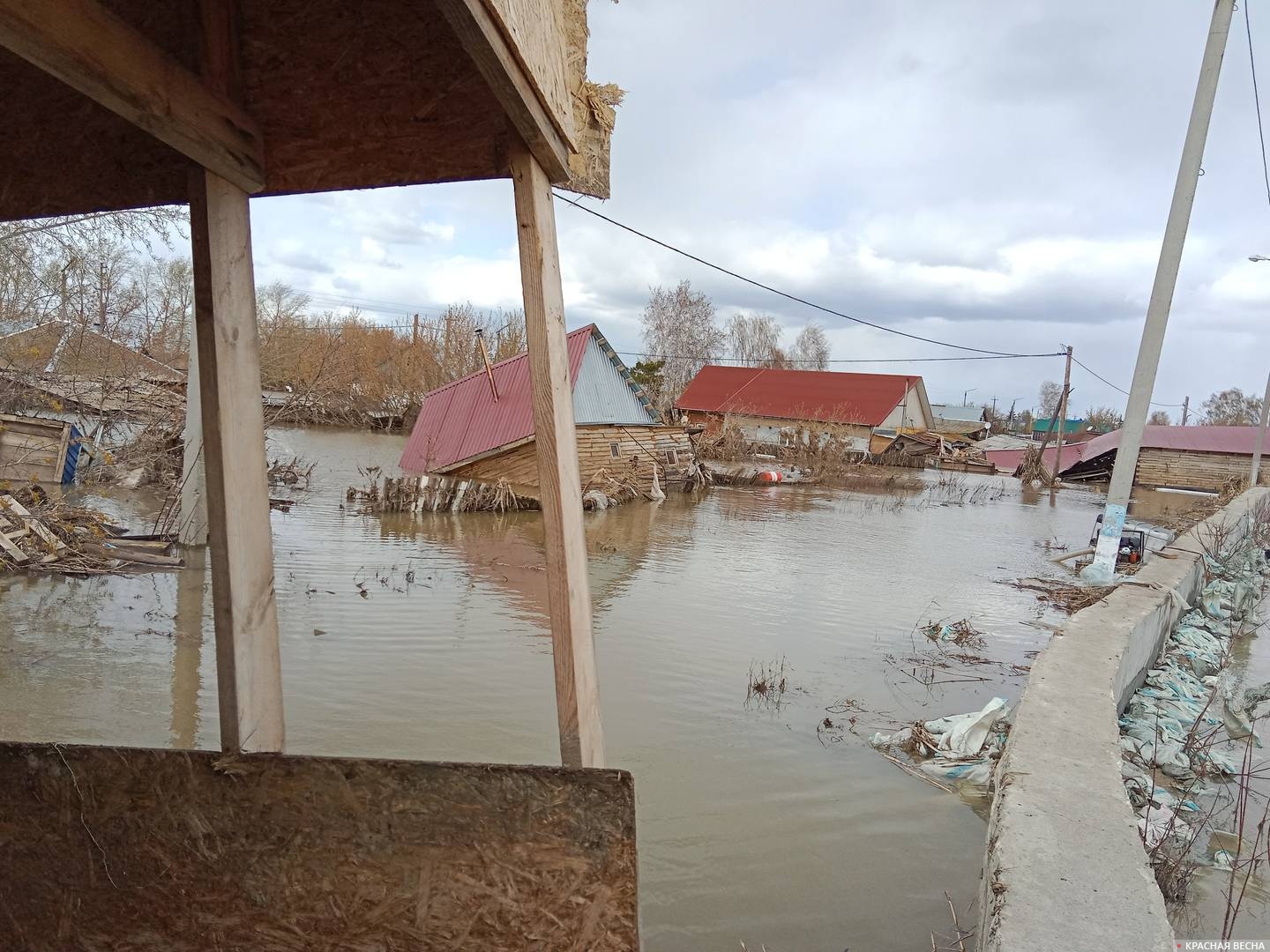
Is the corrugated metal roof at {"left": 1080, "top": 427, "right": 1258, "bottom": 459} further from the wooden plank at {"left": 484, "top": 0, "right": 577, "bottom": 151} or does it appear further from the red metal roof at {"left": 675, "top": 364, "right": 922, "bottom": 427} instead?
the wooden plank at {"left": 484, "top": 0, "right": 577, "bottom": 151}

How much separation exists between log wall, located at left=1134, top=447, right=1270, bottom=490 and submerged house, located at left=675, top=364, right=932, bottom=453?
11.3 m

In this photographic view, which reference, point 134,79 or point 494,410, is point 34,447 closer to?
point 494,410

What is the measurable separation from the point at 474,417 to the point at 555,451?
1745 centimetres

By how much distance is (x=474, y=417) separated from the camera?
770 inches

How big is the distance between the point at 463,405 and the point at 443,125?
18.0 meters

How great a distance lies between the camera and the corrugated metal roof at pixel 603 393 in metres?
20.7

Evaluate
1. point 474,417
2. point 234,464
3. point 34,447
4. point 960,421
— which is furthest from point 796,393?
point 234,464

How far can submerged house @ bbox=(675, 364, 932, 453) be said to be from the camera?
4269 cm

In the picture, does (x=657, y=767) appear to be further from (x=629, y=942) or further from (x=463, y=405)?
(x=463, y=405)

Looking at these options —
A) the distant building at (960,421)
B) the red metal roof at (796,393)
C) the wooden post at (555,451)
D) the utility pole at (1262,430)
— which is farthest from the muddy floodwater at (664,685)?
the distant building at (960,421)

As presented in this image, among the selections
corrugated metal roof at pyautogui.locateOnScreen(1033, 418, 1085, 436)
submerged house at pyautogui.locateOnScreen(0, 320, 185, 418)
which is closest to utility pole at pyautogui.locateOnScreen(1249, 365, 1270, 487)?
submerged house at pyautogui.locateOnScreen(0, 320, 185, 418)

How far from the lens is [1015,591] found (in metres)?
12.2

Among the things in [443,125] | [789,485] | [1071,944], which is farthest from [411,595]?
[789,485]

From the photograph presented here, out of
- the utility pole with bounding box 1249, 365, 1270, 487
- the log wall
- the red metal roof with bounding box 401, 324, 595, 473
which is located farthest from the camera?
the log wall
